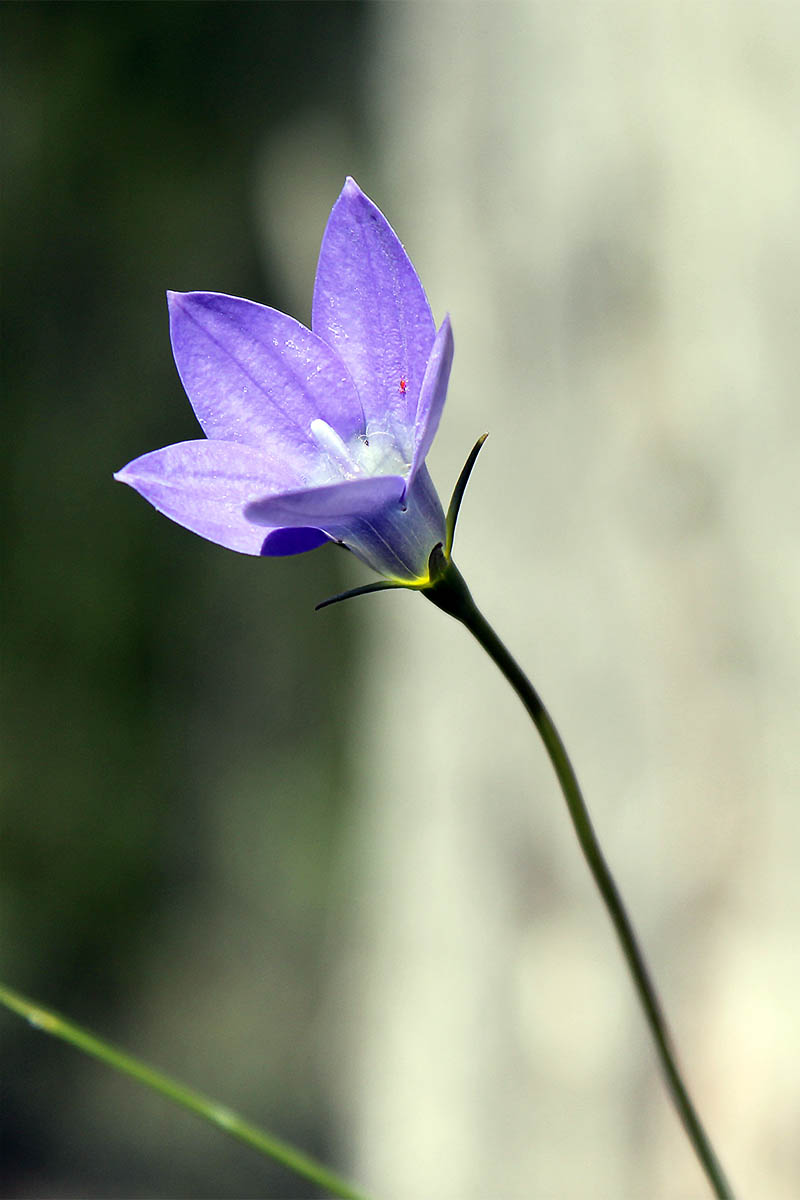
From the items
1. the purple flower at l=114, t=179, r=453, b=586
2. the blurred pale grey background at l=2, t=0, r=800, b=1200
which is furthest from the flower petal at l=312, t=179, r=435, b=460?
the blurred pale grey background at l=2, t=0, r=800, b=1200

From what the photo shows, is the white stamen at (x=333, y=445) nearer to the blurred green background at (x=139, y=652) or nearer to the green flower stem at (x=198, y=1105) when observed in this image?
the green flower stem at (x=198, y=1105)

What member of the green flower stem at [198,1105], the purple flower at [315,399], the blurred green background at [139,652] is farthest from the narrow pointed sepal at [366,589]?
the blurred green background at [139,652]

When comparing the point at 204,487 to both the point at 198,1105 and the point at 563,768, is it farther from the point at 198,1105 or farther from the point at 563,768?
the point at 198,1105

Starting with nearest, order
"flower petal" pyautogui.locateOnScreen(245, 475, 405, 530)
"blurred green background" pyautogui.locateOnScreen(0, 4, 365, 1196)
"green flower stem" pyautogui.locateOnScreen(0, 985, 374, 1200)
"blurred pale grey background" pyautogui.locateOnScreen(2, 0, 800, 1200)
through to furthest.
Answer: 1. "flower petal" pyautogui.locateOnScreen(245, 475, 405, 530)
2. "green flower stem" pyautogui.locateOnScreen(0, 985, 374, 1200)
3. "blurred pale grey background" pyautogui.locateOnScreen(2, 0, 800, 1200)
4. "blurred green background" pyautogui.locateOnScreen(0, 4, 365, 1196)

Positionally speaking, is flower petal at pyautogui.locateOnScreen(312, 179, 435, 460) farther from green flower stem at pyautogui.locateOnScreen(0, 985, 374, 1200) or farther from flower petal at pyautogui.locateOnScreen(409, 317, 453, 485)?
green flower stem at pyautogui.locateOnScreen(0, 985, 374, 1200)

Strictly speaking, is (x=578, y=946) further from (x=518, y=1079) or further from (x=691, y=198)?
(x=691, y=198)

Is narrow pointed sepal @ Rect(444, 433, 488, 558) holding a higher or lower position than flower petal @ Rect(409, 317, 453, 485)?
lower
